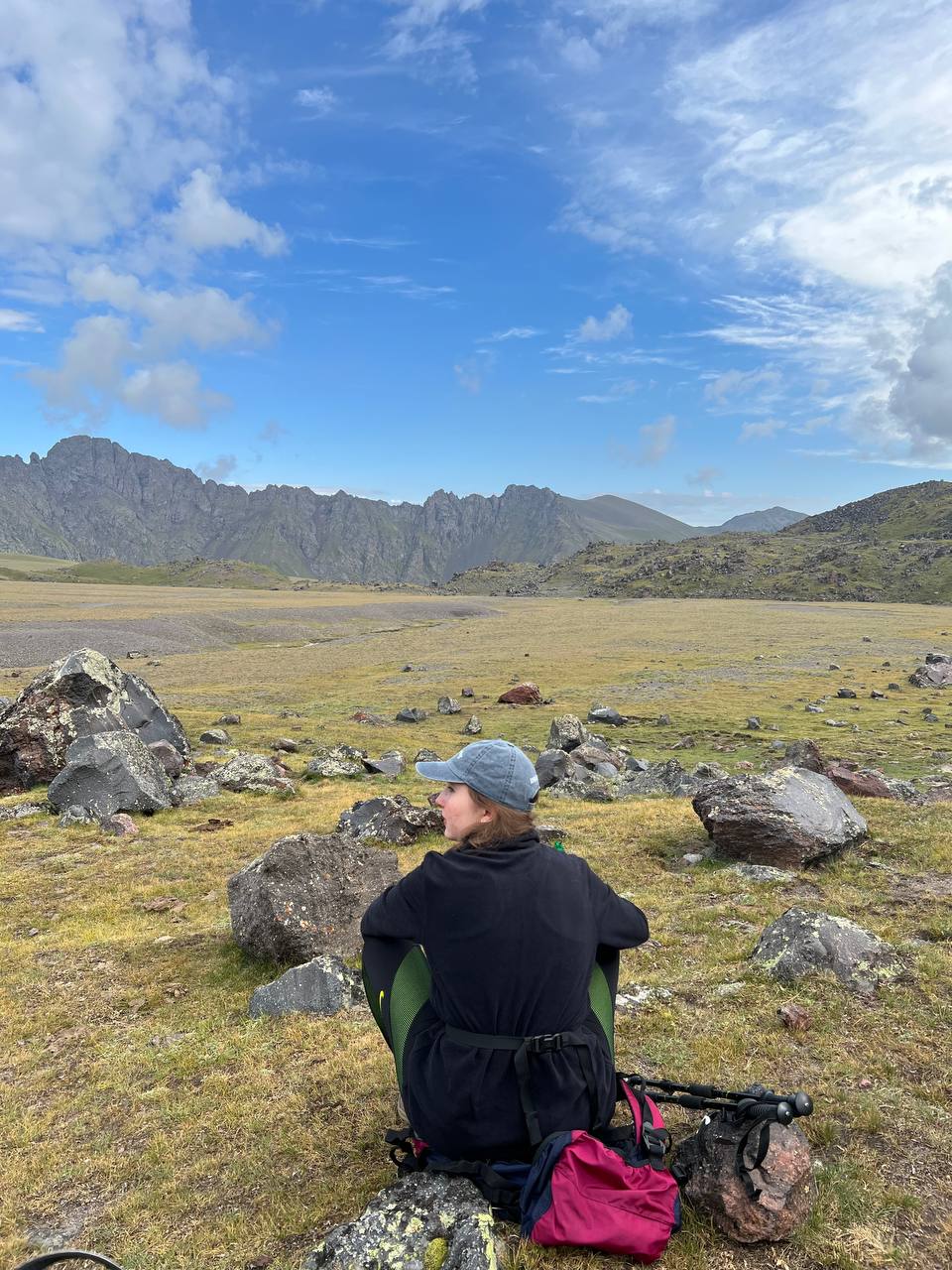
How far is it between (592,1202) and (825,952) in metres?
5.80

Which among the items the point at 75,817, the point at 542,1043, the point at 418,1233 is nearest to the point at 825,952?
the point at 542,1043

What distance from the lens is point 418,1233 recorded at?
4.60 meters

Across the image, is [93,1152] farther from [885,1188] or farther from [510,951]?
[885,1188]

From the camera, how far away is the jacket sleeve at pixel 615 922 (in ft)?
17.0

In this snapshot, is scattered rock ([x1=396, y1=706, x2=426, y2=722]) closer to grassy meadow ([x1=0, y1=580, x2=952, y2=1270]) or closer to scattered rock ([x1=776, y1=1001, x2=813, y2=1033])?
grassy meadow ([x1=0, y1=580, x2=952, y2=1270])

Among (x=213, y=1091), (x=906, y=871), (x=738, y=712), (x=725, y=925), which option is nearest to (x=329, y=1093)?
(x=213, y=1091)

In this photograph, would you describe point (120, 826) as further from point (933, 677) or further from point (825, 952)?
point (933, 677)

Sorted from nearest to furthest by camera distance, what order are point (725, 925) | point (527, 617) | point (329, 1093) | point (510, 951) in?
point (510, 951) → point (329, 1093) → point (725, 925) → point (527, 617)

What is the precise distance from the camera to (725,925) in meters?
10.9

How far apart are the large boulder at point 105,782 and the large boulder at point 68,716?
199 centimetres

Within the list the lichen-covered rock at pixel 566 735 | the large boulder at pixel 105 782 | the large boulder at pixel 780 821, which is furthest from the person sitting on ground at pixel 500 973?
the lichen-covered rock at pixel 566 735

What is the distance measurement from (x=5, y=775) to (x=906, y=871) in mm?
24249

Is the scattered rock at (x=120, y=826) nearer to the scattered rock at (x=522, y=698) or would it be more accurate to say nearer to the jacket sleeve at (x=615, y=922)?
the jacket sleeve at (x=615, y=922)

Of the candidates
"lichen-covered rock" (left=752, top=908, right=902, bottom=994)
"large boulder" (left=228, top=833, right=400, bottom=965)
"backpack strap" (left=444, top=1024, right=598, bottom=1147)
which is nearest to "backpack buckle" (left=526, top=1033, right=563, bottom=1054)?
"backpack strap" (left=444, top=1024, right=598, bottom=1147)
